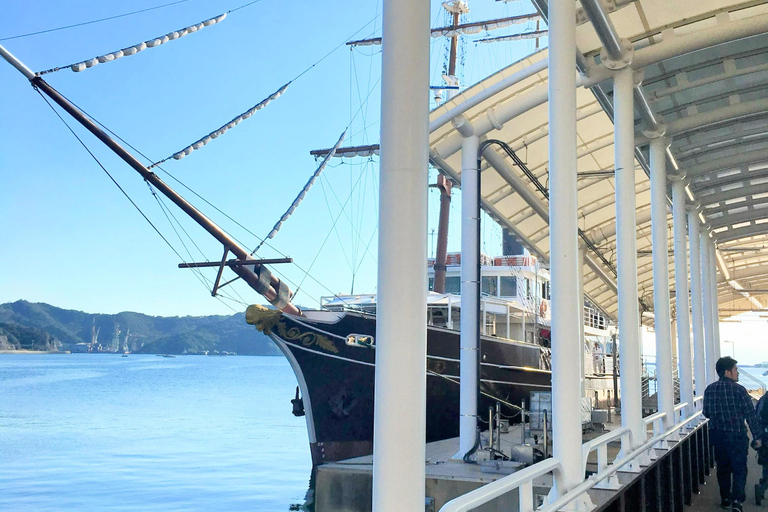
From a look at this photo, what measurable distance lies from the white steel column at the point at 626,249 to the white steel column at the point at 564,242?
206cm

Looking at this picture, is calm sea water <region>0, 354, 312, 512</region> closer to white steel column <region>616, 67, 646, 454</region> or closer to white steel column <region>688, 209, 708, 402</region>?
white steel column <region>688, 209, 708, 402</region>

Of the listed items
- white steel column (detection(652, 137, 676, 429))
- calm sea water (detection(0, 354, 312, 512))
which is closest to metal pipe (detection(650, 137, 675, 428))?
white steel column (detection(652, 137, 676, 429))

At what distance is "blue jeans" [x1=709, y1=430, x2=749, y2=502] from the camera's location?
22.7ft

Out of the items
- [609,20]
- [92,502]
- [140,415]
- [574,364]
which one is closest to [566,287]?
[574,364]

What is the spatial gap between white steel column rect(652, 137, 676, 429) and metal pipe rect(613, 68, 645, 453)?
1.79 meters

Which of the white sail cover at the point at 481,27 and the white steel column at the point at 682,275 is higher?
the white sail cover at the point at 481,27

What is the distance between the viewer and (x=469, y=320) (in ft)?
28.6

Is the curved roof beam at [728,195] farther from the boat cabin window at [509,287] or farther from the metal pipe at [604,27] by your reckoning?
the boat cabin window at [509,287]

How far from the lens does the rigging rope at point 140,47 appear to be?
14.6 metres

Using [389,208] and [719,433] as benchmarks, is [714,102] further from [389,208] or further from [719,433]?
[389,208]

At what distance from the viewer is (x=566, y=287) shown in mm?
5680

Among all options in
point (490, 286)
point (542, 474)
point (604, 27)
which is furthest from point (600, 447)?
point (490, 286)

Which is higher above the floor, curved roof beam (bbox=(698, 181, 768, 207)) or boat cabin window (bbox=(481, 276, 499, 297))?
curved roof beam (bbox=(698, 181, 768, 207))

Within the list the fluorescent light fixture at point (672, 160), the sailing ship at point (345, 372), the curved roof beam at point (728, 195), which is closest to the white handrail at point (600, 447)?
the fluorescent light fixture at point (672, 160)
